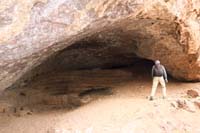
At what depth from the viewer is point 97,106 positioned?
283 inches

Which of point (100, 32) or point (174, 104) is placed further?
point (100, 32)

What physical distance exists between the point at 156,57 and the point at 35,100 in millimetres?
2587

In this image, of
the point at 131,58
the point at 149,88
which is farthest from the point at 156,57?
the point at 131,58

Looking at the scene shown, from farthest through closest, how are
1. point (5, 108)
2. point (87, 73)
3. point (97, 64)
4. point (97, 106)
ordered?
point (97, 64) < point (87, 73) < point (5, 108) < point (97, 106)

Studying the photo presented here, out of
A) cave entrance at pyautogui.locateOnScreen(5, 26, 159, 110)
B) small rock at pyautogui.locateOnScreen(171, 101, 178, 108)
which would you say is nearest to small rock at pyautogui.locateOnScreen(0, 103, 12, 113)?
cave entrance at pyautogui.locateOnScreen(5, 26, 159, 110)

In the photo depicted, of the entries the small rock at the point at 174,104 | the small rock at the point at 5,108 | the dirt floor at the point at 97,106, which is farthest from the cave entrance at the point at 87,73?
the small rock at the point at 174,104

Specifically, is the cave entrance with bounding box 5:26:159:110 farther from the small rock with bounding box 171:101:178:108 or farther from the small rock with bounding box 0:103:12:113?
the small rock with bounding box 171:101:178:108

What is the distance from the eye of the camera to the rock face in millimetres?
5141

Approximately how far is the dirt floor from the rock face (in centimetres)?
48

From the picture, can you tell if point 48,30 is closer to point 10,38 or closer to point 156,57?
point 10,38

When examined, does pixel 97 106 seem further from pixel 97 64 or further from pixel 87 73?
pixel 97 64

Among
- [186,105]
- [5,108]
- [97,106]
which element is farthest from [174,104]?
[5,108]

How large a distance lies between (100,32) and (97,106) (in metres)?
1.35

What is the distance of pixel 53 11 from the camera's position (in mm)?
5246
